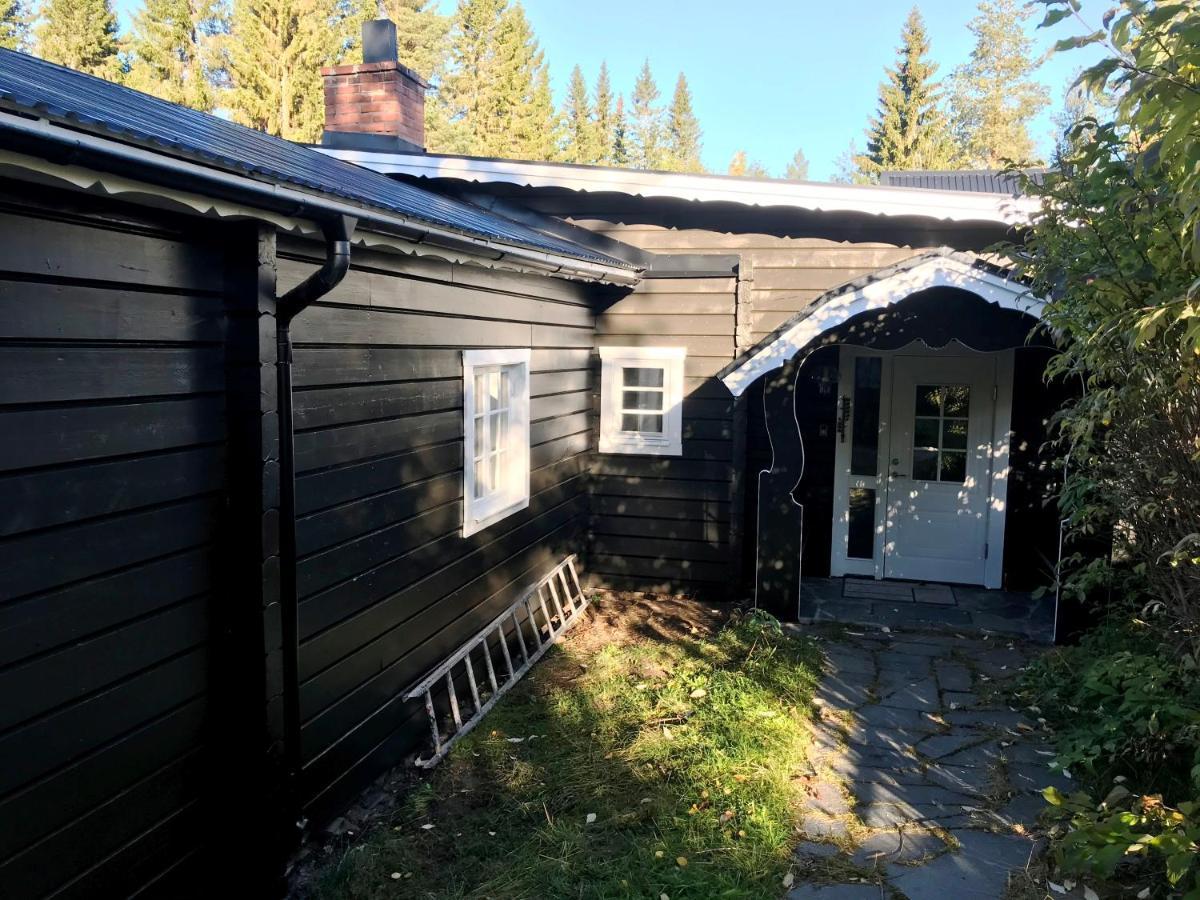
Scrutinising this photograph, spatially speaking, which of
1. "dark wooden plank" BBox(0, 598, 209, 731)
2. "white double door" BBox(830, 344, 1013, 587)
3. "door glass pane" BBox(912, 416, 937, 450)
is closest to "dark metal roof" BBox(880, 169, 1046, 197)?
"white double door" BBox(830, 344, 1013, 587)

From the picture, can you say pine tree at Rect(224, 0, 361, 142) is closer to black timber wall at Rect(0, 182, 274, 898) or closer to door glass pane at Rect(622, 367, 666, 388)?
door glass pane at Rect(622, 367, 666, 388)

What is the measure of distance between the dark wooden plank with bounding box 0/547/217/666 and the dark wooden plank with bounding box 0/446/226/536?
0.22m

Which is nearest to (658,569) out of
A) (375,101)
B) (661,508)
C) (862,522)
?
(661,508)

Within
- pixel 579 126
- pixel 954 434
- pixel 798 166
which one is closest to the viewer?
pixel 954 434

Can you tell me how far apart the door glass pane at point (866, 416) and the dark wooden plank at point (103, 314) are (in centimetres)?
629

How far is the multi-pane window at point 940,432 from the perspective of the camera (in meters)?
8.00

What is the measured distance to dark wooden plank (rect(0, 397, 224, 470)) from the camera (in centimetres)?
241

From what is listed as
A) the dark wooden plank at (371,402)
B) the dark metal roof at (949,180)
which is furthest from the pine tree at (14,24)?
the dark wooden plank at (371,402)

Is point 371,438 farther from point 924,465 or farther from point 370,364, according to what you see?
point 924,465

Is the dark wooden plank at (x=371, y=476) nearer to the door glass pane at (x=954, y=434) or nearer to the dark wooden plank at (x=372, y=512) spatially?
the dark wooden plank at (x=372, y=512)

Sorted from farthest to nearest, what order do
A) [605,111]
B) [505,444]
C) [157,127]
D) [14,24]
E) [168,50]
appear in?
1. [605,111]
2. [14,24]
3. [168,50]
4. [505,444]
5. [157,127]

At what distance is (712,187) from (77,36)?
24.8m

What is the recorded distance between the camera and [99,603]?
268 cm

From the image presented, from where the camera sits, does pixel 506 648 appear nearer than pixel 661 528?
Yes
